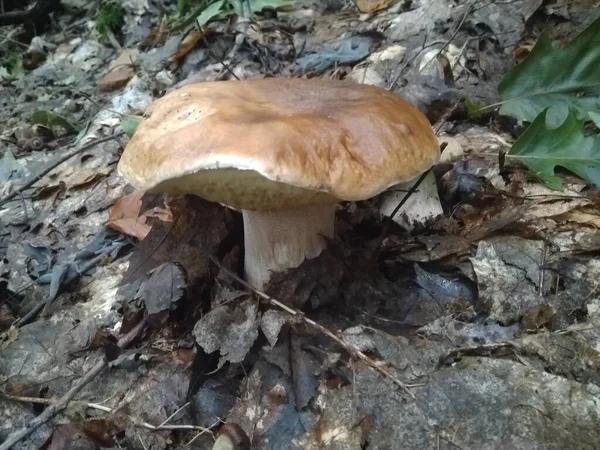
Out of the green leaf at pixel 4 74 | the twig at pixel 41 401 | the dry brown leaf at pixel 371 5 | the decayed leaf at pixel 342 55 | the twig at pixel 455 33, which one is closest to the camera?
the twig at pixel 41 401

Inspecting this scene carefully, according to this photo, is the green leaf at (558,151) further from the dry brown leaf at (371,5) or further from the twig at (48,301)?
the dry brown leaf at (371,5)

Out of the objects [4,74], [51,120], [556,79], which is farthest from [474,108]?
[4,74]

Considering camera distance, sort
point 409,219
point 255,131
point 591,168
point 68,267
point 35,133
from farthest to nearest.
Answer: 1. point 35,133
2. point 68,267
3. point 409,219
4. point 591,168
5. point 255,131

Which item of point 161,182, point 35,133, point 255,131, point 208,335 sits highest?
point 255,131

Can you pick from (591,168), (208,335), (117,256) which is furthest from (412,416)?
(117,256)

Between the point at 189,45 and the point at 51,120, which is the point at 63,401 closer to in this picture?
the point at 51,120

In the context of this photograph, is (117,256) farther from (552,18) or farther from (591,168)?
(552,18)

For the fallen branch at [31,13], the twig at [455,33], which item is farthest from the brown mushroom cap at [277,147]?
the fallen branch at [31,13]
